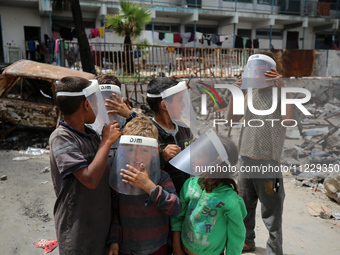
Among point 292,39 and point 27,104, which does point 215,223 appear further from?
point 292,39

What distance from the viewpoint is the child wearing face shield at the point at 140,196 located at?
1.46 metres

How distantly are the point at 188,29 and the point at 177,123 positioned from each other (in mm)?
18595

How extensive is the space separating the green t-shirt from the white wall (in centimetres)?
1590

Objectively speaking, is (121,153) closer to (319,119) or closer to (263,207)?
(263,207)

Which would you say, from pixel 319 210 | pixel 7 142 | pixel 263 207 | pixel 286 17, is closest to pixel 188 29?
pixel 286 17

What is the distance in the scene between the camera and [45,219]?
3.73m

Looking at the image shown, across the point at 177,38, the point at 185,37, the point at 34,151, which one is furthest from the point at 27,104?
the point at 185,37

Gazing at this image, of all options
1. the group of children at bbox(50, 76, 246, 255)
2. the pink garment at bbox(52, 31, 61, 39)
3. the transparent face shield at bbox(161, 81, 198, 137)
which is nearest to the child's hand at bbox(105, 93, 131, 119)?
the group of children at bbox(50, 76, 246, 255)

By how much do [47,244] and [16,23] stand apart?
1492cm

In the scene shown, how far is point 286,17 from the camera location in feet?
64.0

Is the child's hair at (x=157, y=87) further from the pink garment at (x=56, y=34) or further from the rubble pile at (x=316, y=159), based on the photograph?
the pink garment at (x=56, y=34)

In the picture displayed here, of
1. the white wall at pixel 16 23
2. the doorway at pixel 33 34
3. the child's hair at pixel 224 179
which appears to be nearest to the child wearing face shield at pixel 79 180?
the child's hair at pixel 224 179

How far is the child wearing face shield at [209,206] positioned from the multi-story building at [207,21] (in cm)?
1491

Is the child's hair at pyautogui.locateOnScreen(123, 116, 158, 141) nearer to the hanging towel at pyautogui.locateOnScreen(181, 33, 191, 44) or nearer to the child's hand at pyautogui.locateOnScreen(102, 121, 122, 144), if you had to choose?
the child's hand at pyautogui.locateOnScreen(102, 121, 122, 144)
